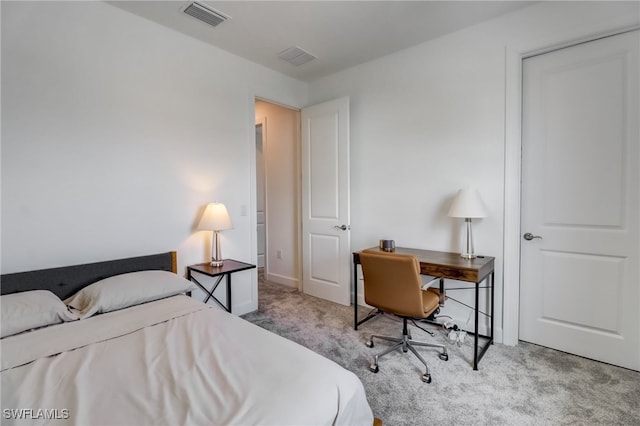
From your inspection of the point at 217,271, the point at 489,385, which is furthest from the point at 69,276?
the point at 489,385

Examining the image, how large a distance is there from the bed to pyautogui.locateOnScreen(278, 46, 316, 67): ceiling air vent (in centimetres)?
254

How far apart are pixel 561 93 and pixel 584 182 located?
70cm

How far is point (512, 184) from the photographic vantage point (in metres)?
2.51

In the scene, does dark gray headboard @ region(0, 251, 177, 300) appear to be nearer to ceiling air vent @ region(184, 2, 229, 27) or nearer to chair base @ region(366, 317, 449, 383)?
chair base @ region(366, 317, 449, 383)

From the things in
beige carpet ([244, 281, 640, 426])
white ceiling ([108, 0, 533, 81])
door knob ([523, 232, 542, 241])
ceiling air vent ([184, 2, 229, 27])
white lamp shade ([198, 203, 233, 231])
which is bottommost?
beige carpet ([244, 281, 640, 426])

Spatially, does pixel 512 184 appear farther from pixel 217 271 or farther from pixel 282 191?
pixel 282 191

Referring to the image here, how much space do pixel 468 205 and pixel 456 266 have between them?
52 centimetres

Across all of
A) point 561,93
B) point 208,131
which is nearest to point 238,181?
point 208,131

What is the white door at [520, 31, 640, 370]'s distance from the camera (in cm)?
215

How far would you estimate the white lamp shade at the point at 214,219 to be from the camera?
2.73m

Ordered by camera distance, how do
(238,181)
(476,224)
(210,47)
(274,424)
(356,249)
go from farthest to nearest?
(356,249), (238,181), (210,47), (476,224), (274,424)

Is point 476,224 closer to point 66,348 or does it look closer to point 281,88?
point 281,88

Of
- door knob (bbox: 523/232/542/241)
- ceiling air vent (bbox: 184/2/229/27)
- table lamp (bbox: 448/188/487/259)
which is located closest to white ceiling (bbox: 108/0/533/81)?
ceiling air vent (bbox: 184/2/229/27)

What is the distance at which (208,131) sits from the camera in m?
2.96
